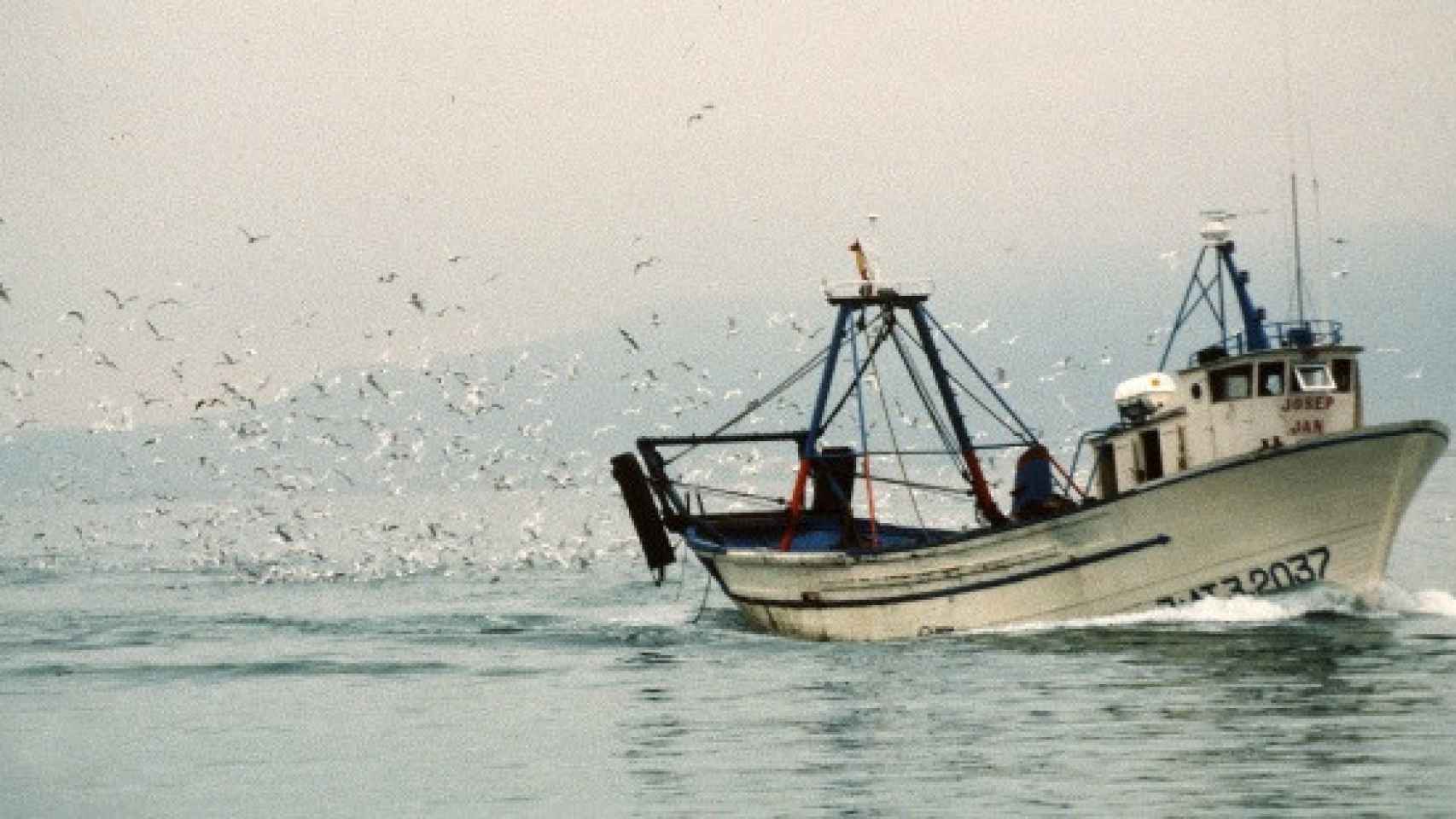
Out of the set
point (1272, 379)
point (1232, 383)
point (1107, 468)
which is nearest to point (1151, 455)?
point (1107, 468)

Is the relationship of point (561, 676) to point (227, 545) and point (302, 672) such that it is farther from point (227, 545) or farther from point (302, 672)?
point (227, 545)

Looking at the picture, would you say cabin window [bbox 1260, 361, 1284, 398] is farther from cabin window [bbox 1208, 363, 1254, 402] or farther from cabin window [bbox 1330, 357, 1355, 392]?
cabin window [bbox 1330, 357, 1355, 392]

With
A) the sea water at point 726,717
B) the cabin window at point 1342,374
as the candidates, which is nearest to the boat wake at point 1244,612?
the sea water at point 726,717

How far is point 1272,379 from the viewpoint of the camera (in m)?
39.7

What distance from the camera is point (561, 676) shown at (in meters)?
40.8

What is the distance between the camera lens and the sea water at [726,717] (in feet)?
82.0

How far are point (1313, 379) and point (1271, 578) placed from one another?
152 inches

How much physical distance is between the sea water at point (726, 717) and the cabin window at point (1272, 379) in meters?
3.85

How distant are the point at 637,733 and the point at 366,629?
82.5ft

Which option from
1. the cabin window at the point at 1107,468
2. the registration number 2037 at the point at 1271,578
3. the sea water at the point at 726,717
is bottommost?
the sea water at the point at 726,717

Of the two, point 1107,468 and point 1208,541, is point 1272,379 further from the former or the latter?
point 1107,468

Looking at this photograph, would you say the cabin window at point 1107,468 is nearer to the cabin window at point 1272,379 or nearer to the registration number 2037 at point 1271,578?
the cabin window at point 1272,379

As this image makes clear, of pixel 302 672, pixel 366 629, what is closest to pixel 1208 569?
pixel 302 672

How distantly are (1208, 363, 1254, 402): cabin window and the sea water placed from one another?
3883mm
